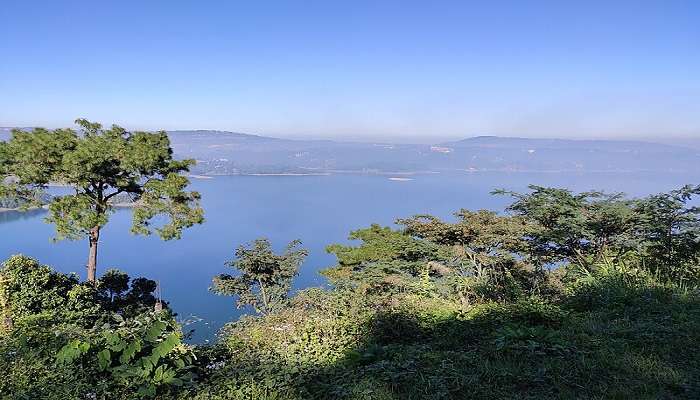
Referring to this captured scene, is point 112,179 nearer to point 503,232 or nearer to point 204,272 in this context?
point 503,232

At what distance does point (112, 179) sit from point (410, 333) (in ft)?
36.6

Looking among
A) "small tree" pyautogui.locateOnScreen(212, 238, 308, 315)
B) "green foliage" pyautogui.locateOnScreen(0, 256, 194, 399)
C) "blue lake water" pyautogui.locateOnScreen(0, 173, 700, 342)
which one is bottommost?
"blue lake water" pyautogui.locateOnScreen(0, 173, 700, 342)

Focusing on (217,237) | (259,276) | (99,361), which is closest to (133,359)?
(99,361)

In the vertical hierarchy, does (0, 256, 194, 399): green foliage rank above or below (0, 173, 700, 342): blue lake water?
above

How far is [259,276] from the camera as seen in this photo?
54.9 ft

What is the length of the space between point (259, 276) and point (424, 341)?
13.4 metres

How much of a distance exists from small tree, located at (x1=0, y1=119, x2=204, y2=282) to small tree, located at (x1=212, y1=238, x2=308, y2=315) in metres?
4.09

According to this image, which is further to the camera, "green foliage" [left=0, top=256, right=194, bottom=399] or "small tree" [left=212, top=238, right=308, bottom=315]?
"small tree" [left=212, top=238, right=308, bottom=315]

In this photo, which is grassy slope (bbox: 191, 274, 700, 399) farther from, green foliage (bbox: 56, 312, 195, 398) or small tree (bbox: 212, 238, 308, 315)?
small tree (bbox: 212, 238, 308, 315)

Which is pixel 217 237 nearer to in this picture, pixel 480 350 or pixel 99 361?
pixel 99 361

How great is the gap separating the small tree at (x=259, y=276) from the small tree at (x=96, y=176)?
4087 millimetres

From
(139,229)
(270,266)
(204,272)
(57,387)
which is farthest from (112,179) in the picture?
(204,272)

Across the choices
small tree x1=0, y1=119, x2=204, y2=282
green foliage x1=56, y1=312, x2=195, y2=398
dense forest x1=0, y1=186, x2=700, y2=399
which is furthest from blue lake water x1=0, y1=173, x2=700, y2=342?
green foliage x1=56, y1=312, x2=195, y2=398

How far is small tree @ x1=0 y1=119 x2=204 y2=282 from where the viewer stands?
37.3 feet
